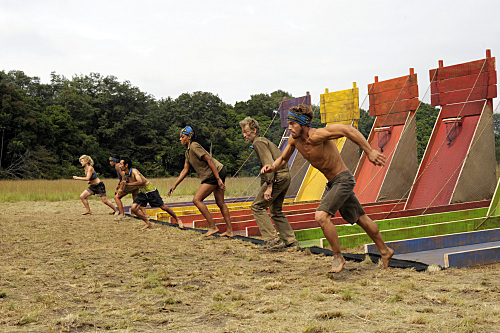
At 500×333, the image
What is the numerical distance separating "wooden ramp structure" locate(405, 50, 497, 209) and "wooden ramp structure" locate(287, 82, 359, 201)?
2858 millimetres

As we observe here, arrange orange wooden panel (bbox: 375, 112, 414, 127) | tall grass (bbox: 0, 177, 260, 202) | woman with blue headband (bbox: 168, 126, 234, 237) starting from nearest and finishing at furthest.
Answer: woman with blue headband (bbox: 168, 126, 234, 237) < orange wooden panel (bbox: 375, 112, 414, 127) < tall grass (bbox: 0, 177, 260, 202)

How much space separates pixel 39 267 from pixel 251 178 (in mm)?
9880

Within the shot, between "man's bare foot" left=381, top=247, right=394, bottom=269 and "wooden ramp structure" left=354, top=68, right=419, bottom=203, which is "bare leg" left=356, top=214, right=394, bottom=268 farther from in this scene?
"wooden ramp structure" left=354, top=68, right=419, bottom=203

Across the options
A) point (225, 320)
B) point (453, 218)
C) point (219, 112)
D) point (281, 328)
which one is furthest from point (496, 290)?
point (219, 112)

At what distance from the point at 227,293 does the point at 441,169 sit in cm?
871

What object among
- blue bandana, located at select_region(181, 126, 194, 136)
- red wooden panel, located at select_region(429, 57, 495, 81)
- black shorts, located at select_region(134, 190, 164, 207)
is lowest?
black shorts, located at select_region(134, 190, 164, 207)

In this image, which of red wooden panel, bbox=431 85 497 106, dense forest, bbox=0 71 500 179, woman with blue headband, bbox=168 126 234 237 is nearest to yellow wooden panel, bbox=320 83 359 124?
red wooden panel, bbox=431 85 497 106

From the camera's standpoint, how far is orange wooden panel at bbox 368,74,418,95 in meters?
13.3

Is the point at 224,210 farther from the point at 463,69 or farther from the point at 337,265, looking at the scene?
the point at 463,69

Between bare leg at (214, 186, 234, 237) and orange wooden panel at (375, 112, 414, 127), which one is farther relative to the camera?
Result: orange wooden panel at (375, 112, 414, 127)

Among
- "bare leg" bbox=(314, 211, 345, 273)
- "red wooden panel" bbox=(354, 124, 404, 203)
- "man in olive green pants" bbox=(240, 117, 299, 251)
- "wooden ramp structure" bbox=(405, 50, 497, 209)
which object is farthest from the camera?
"red wooden panel" bbox=(354, 124, 404, 203)

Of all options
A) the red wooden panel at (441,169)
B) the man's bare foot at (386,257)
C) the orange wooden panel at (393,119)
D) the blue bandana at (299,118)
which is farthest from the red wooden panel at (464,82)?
the blue bandana at (299,118)

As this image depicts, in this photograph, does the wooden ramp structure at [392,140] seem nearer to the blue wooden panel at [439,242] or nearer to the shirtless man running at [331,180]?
the blue wooden panel at [439,242]

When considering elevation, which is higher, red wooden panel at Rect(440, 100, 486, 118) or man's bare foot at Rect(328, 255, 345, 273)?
red wooden panel at Rect(440, 100, 486, 118)
